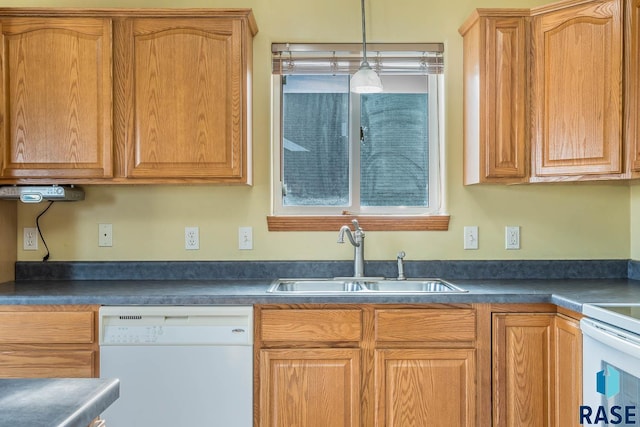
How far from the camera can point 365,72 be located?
221cm

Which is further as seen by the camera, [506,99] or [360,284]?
[360,284]

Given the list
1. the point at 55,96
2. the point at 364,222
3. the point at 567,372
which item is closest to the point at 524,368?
the point at 567,372

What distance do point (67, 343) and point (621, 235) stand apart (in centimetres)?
266

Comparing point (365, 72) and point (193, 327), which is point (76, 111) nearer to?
point (193, 327)

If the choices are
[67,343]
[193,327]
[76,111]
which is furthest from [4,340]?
[76,111]

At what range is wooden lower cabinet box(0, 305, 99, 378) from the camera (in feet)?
6.16

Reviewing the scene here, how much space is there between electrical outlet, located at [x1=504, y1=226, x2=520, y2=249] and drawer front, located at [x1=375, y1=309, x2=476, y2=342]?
0.72 metres

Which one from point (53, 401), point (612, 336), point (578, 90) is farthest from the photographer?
point (578, 90)

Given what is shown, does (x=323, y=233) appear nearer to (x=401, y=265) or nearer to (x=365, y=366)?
(x=401, y=265)

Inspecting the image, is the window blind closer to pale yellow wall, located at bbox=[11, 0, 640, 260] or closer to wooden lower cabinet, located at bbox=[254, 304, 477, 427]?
pale yellow wall, located at bbox=[11, 0, 640, 260]

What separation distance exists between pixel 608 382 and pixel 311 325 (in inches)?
40.6

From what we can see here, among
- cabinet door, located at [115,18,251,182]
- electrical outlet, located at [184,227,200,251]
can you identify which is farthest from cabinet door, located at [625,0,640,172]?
electrical outlet, located at [184,227,200,251]

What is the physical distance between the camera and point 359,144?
2.55 m

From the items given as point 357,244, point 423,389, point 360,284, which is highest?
point 357,244
